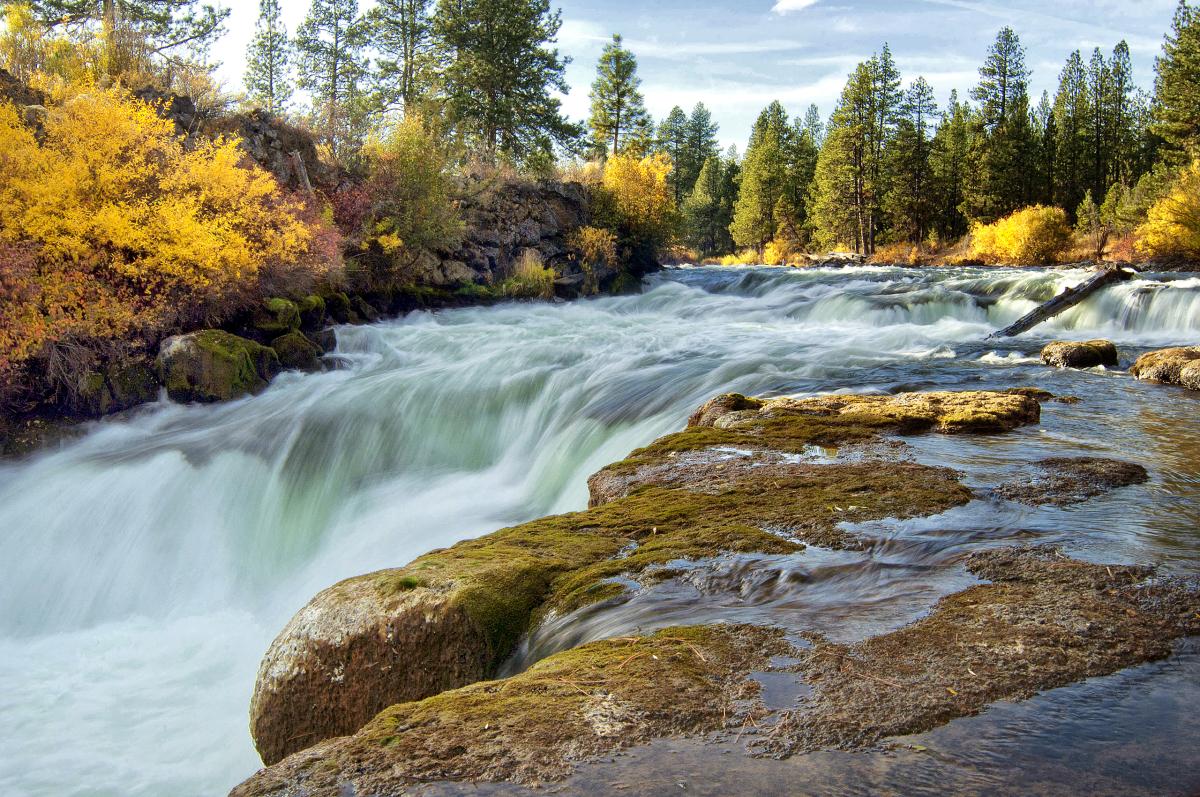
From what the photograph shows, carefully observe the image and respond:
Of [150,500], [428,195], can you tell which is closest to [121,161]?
[150,500]

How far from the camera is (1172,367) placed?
33.2 feet

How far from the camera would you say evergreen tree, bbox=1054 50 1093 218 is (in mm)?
56844

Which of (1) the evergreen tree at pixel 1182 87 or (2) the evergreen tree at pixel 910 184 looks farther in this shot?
(2) the evergreen tree at pixel 910 184

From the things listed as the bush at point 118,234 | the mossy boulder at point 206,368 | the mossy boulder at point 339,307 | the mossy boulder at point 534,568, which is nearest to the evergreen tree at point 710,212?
the mossy boulder at point 339,307

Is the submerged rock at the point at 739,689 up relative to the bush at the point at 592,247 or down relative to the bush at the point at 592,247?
down

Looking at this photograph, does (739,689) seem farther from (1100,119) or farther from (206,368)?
(1100,119)

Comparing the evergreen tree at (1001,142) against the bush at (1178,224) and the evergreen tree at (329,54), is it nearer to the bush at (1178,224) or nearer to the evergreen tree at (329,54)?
the bush at (1178,224)

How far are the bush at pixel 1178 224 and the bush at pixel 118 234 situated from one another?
96.0 ft

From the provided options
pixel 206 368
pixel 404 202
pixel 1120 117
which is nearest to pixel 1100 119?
pixel 1120 117

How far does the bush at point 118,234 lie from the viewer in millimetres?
12109

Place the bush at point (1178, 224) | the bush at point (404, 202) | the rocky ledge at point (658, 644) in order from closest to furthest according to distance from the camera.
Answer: the rocky ledge at point (658, 644), the bush at point (404, 202), the bush at point (1178, 224)

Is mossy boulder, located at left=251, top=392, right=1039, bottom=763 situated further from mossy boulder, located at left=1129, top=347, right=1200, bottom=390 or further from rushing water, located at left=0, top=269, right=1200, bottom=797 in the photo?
mossy boulder, located at left=1129, top=347, right=1200, bottom=390

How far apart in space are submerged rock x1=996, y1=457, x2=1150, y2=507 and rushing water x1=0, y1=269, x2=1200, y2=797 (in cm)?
20

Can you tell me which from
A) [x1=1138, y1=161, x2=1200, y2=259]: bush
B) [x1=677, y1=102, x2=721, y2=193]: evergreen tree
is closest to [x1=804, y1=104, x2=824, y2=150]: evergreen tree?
[x1=677, y1=102, x2=721, y2=193]: evergreen tree
